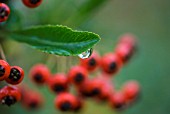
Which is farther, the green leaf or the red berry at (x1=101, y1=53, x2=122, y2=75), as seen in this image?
the red berry at (x1=101, y1=53, x2=122, y2=75)

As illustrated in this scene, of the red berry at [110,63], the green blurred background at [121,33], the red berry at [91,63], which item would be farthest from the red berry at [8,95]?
the red berry at [110,63]

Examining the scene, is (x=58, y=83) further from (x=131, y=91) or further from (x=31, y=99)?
(x=131, y=91)

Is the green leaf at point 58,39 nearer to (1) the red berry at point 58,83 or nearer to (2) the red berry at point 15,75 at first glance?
(2) the red berry at point 15,75

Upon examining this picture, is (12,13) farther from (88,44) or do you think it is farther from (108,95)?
(108,95)

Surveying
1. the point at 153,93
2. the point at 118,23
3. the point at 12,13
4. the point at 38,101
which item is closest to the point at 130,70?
the point at 153,93

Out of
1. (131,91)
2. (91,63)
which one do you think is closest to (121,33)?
(131,91)

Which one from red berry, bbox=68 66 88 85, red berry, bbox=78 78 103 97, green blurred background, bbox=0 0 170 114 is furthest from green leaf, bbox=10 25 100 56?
red berry, bbox=78 78 103 97

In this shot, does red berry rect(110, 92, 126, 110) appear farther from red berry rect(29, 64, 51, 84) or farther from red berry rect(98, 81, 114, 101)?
red berry rect(29, 64, 51, 84)
